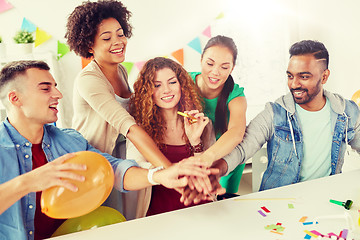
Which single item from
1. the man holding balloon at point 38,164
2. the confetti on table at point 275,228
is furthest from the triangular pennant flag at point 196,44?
the confetti on table at point 275,228

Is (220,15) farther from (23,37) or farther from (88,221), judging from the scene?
(88,221)

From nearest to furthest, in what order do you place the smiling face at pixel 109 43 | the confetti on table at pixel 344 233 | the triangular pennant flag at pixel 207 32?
the confetti on table at pixel 344 233
the smiling face at pixel 109 43
the triangular pennant flag at pixel 207 32

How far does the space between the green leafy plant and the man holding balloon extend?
0.32 ft

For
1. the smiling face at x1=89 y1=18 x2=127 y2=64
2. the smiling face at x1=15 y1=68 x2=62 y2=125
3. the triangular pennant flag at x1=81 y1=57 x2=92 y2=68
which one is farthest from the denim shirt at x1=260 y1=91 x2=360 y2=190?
the smiling face at x1=15 y1=68 x2=62 y2=125

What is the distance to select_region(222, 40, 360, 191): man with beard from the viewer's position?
176 centimetres

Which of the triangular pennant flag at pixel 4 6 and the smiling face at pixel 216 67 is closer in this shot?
the triangular pennant flag at pixel 4 6

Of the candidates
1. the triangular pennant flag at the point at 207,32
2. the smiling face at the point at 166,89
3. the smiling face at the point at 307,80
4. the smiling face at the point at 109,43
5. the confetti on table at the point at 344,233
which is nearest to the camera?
the confetti on table at the point at 344,233

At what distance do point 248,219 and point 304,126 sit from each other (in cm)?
70

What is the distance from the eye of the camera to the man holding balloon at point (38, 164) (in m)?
1.13

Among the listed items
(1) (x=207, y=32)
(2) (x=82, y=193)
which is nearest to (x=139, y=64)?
(1) (x=207, y=32)

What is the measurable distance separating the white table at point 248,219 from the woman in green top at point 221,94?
0.23 m

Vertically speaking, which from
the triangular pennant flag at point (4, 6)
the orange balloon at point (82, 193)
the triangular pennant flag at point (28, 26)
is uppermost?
the triangular pennant flag at point (4, 6)

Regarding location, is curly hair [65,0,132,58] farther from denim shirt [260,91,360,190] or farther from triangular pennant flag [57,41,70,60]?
denim shirt [260,91,360,190]

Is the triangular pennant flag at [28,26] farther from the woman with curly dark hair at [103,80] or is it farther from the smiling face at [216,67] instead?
the smiling face at [216,67]
